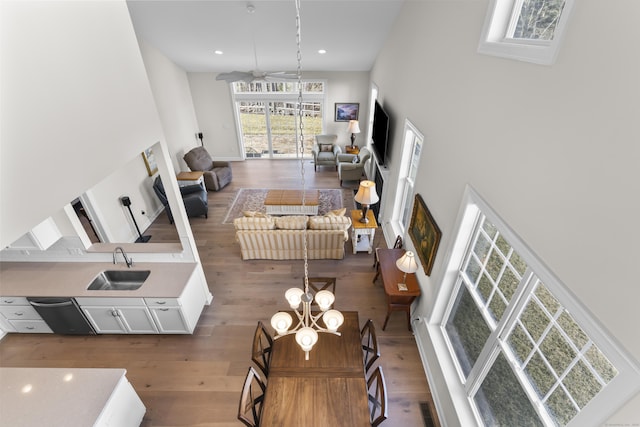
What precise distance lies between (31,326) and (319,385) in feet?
13.1

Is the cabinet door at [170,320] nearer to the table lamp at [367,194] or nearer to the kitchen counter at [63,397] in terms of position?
the kitchen counter at [63,397]

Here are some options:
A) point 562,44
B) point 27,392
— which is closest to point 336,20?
point 562,44

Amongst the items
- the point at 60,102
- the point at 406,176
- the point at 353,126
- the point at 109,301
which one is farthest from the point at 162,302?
the point at 353,126

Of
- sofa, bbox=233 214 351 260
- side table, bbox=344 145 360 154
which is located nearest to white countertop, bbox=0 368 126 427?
sofa, bbox=233 214 351 260

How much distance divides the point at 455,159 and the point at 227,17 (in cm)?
434

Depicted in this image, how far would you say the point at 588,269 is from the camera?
1.39m

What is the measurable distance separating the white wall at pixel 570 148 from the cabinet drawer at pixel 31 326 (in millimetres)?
5136

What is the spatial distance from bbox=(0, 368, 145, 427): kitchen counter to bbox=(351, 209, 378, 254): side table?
12.2ft

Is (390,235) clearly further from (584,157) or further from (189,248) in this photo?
(584,157)

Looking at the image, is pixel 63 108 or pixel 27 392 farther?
pixel 27 392

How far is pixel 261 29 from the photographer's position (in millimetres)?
5164

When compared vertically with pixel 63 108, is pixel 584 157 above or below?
below

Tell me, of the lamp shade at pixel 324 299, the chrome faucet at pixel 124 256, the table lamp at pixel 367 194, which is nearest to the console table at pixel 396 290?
the table lamp at pixel 367 194

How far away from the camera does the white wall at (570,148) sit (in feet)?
4.02
